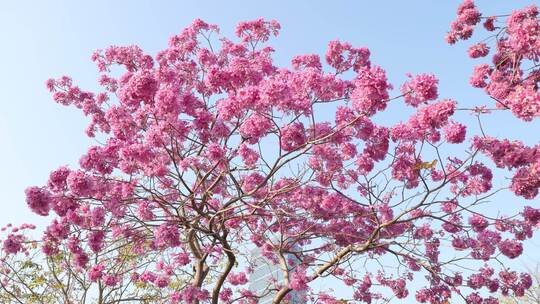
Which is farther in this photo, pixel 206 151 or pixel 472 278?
pixel 472 278

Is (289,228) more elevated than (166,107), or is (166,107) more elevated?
(289,228)

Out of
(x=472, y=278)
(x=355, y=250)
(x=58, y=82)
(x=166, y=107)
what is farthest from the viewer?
(x=58, y=82)

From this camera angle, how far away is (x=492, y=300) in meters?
7.84

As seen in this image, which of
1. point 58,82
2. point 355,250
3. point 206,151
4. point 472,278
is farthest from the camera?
point 58,82

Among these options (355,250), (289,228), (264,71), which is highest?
(264,71)

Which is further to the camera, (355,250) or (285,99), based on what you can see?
(355,250)

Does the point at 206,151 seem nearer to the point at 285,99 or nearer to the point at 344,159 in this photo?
the point at 285,99

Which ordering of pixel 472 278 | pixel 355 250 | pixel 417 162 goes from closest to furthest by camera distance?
pixel 417 162 → pixel 355 250 → pixel 472 278

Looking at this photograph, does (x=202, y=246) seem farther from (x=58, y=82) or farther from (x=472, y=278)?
(x=472, y=278)

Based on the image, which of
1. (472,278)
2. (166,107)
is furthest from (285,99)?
(472,278)

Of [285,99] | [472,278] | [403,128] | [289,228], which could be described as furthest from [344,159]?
[472,278]

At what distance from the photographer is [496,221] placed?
307 inches

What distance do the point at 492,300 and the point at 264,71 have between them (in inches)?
204

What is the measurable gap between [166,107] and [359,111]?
7.85 feet
